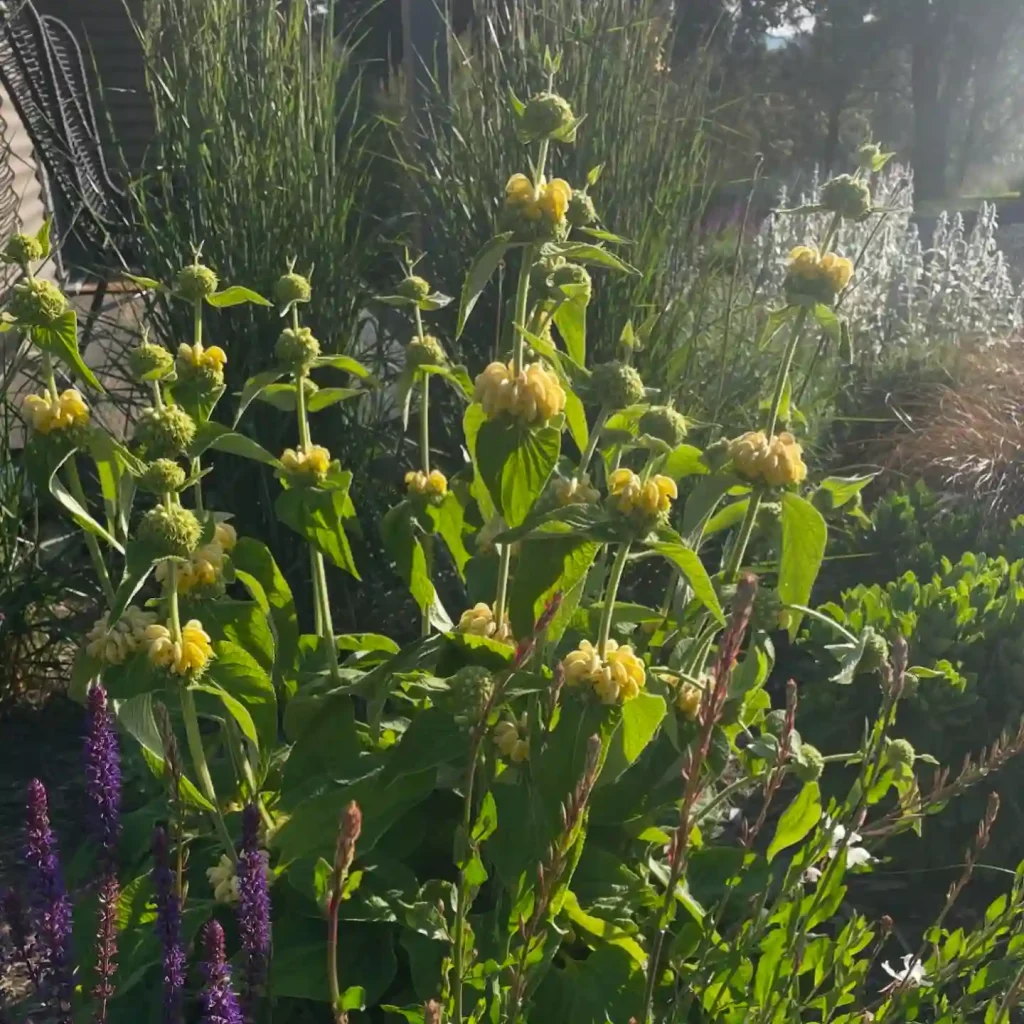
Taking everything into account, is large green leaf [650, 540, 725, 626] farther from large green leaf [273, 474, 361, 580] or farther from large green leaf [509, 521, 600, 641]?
large green leaf [273, 474, 361, 580]

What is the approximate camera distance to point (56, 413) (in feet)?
4.61

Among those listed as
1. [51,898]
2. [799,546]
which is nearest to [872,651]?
[799,546]

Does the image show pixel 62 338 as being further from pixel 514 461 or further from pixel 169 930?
pixel 169 930

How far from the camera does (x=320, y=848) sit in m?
1.40

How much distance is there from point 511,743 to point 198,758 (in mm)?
399

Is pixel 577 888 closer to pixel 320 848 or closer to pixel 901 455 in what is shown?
pixel 320 848

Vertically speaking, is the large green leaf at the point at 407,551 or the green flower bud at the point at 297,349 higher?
the green flower bud at the point at 297,349

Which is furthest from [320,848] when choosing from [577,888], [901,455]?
[901,455]

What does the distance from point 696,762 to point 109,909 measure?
1.69 feet

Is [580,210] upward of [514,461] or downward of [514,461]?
upward

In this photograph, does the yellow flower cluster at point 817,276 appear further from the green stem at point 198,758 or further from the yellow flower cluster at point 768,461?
the green stem at point 198,758

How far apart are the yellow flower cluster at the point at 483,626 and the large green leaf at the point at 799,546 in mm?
359

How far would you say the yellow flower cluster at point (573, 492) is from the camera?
1485 millimetres

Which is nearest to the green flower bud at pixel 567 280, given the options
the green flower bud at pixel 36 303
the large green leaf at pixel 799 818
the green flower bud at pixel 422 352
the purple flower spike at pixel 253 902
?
the green flower bud at pixel 422 352
